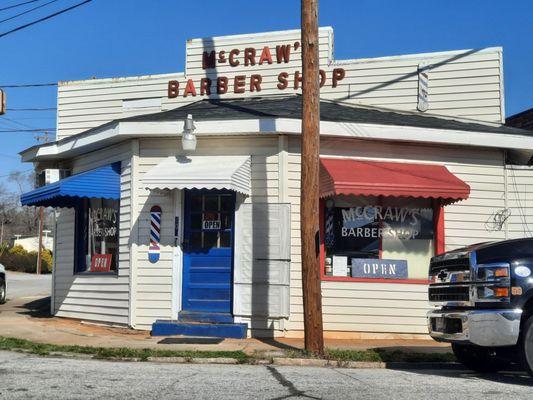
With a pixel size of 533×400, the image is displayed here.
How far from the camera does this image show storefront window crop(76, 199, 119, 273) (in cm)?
1222

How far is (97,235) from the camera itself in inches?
502

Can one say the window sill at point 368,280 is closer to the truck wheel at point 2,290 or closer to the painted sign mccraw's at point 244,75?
the painted sign mccraw's at point 244,75

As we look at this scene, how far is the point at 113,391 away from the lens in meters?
5.94

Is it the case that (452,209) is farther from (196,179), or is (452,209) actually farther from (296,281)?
(196,179)

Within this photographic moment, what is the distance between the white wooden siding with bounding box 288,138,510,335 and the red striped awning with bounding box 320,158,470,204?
42 cm

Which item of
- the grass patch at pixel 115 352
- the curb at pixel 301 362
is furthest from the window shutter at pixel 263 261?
the curb at pixel 301 362

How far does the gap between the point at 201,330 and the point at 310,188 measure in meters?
3.42

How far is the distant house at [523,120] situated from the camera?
14.7 metres

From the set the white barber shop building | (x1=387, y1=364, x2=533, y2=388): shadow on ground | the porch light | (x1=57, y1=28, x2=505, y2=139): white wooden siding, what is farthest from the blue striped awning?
(x1=387, y1=364, x2=533, y2=388): shadow on ground

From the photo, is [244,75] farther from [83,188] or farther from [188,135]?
[83,188]

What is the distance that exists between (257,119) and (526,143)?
513cm

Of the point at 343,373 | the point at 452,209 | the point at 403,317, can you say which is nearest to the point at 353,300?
the point at 403,317

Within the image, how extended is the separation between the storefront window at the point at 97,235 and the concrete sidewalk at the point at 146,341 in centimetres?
128

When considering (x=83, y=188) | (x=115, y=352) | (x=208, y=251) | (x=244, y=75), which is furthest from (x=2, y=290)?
(x=115, y=352)
